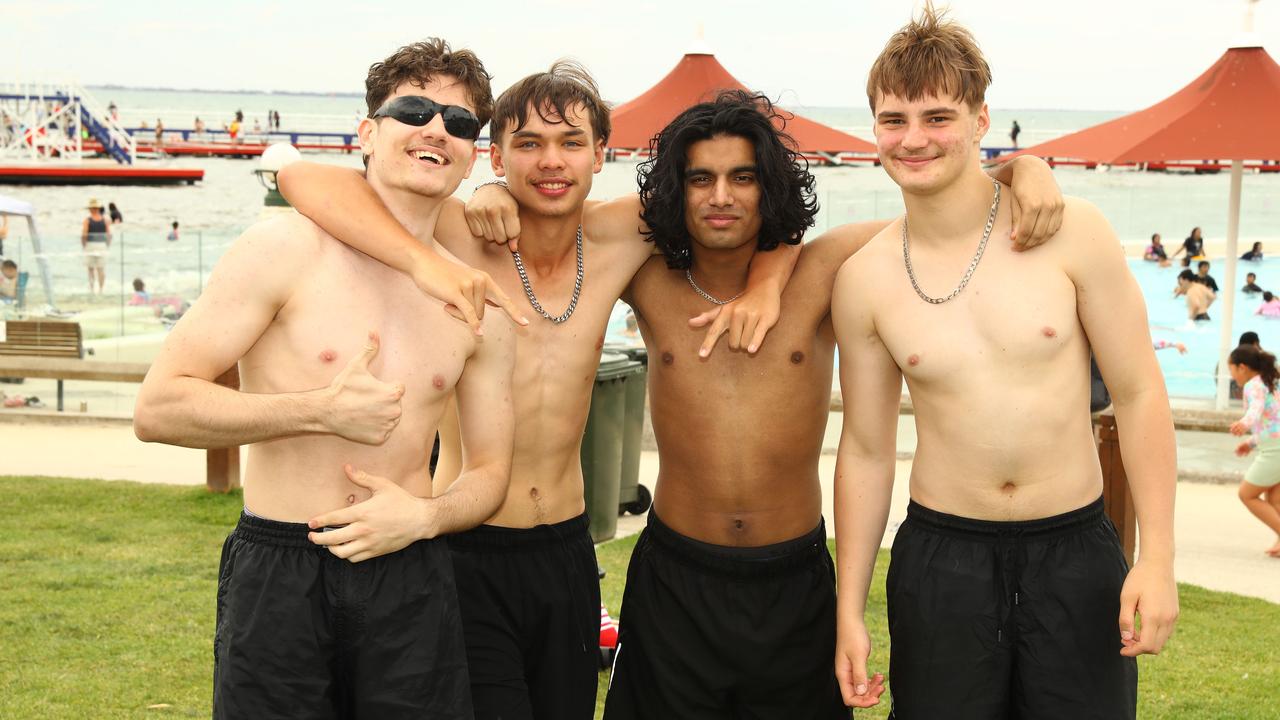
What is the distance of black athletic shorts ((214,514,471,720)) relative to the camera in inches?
106

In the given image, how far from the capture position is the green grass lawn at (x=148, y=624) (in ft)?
16.6

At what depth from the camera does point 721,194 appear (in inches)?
141

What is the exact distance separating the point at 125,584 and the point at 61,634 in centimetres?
78

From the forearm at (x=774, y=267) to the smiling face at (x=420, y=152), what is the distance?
948 millimetres

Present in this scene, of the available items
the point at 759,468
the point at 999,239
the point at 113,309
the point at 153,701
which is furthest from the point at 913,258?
the point at 113,309

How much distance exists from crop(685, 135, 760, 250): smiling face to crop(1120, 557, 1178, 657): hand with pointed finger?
1385mm

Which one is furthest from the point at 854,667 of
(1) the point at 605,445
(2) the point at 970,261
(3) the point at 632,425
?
(3) the point at 632,425

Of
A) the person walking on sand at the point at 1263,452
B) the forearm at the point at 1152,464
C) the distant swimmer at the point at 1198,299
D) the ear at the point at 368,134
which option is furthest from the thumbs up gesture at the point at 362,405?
the distant swimmer at the point at 1198,299

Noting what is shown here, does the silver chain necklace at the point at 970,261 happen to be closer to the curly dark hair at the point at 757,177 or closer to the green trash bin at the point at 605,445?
the curly dark hair at the point at 757,177

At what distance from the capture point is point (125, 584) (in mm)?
6449

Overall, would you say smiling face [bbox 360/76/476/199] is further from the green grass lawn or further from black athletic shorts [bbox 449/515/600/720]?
the green grass lawn

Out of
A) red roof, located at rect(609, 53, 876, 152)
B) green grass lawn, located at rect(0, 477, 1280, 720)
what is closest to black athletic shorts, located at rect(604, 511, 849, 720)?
green grass lawn, located at rect(0, 477, 1280, 720)

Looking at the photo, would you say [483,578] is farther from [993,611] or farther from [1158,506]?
[1158,506]

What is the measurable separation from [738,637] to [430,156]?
5.14ft
